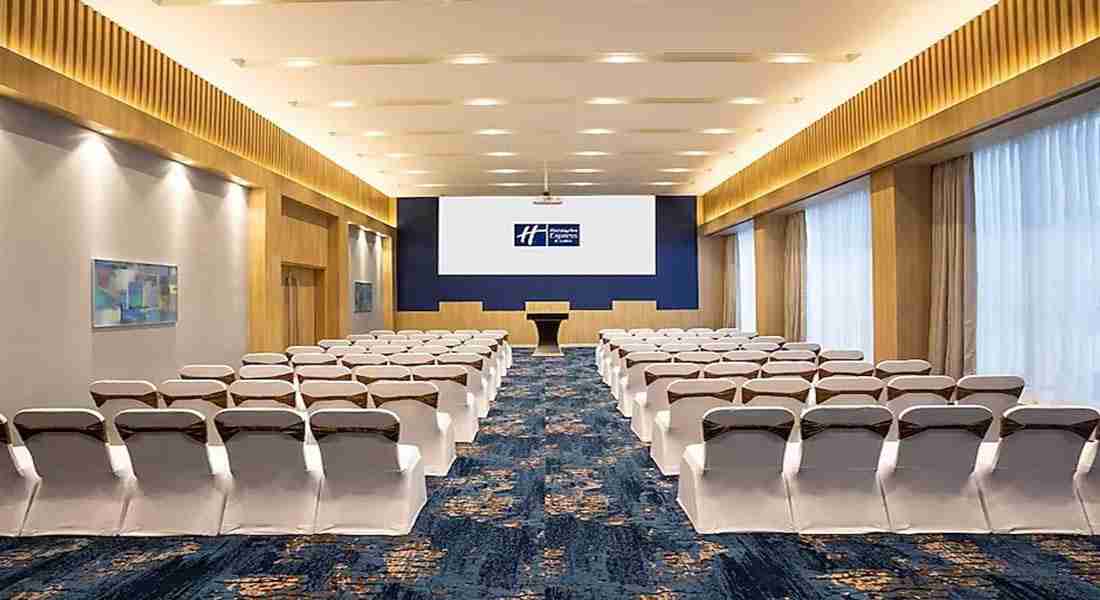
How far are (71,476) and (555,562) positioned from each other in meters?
3.06

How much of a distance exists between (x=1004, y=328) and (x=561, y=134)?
8.12 m

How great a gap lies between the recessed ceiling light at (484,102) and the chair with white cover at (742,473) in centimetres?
822

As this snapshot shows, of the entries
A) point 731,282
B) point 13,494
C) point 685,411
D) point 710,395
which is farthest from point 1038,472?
point 731,282

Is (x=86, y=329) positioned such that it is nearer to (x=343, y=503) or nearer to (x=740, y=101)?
(x=343, y=503)

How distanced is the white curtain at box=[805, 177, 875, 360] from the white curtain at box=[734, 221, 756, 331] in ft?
12.0

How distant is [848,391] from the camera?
5.92 m

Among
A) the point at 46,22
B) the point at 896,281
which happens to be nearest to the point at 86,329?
the point at 46,22

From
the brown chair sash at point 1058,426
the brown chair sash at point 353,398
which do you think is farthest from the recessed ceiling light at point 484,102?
the brown chair sash at point 1058,426

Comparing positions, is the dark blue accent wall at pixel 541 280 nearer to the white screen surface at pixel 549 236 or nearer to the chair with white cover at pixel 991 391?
the white screen surface at pixel 549 236

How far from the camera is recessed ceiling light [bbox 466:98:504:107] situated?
38.3 feet

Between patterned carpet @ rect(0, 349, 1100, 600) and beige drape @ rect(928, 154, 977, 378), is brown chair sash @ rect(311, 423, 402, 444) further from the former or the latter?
beige drape @ rect(928, 154, 977, 378)

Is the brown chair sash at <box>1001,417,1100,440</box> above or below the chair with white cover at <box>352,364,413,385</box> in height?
below

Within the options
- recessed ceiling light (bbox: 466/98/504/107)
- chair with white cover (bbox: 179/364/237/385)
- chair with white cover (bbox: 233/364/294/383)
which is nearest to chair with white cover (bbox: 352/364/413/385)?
chair with white cover (bbox: 233/364/294/383)

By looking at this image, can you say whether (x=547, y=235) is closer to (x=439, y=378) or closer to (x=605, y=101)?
(x=605, y=101)
